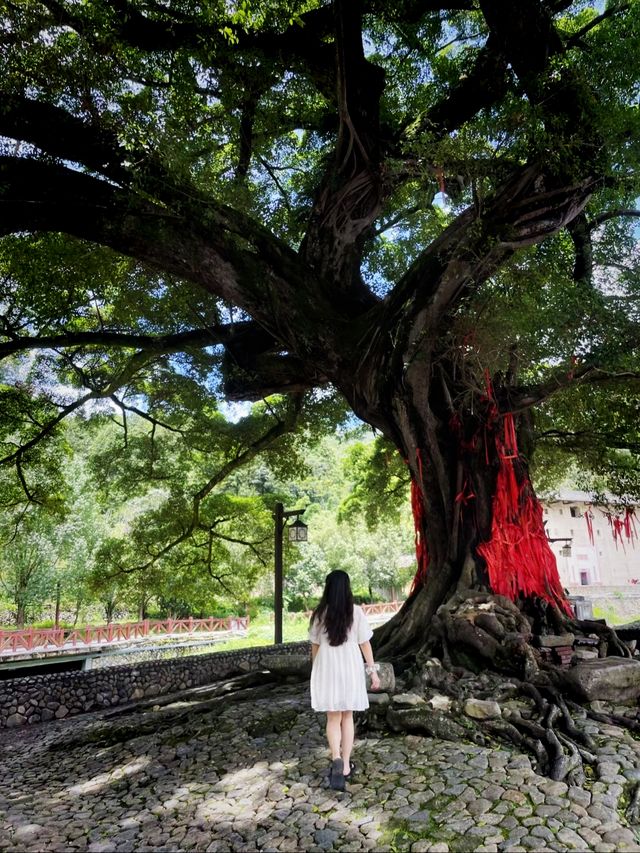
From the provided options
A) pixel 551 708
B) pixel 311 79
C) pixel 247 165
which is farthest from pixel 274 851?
pixel 247 165

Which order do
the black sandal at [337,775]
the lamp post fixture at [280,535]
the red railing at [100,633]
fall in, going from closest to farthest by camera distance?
the black sandal at [337,775] < the lamp post fixture at [280,535] < the red railing at [100,633]

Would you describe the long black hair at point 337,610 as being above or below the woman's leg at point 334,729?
above

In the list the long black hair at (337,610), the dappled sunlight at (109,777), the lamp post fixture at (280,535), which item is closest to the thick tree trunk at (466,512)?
the dappled sunlight at (109,777)

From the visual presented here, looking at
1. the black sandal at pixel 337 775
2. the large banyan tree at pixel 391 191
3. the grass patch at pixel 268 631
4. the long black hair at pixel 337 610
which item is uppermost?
the large banyan tree at pixel 391 191

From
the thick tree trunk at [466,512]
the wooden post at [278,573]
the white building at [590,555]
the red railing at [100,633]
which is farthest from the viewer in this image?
the white building at [590,555]

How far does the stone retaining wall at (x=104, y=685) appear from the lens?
7.52 metres

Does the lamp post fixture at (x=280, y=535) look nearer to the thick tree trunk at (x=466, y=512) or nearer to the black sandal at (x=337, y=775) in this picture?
the thick tree trunk at (x=466, y=512)

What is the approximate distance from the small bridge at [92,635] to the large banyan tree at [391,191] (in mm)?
9184

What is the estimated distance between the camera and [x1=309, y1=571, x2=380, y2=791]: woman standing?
3.54 m

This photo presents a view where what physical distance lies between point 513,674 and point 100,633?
1401 centimetres

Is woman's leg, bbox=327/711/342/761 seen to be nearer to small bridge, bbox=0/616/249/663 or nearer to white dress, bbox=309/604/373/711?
white dress, bbox=309/604/373/711

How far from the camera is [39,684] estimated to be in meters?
7.68

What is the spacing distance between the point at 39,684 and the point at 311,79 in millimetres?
8491

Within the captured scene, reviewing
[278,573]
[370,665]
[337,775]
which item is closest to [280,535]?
[278,573]
